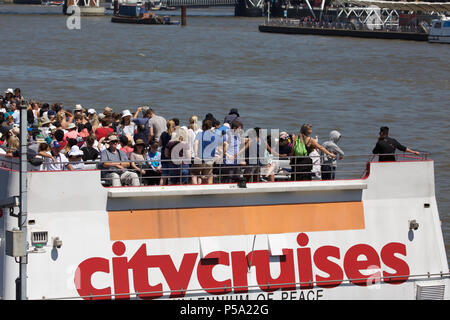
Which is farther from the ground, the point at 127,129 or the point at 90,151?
the point at 127,129

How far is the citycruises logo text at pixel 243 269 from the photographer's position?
1262 centimetres

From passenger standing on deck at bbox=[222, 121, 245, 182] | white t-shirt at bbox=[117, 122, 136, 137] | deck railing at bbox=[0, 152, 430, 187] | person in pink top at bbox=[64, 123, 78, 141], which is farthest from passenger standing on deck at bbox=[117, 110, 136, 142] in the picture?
passenger standing on deck at bbox=[222, 121, 245, 182]

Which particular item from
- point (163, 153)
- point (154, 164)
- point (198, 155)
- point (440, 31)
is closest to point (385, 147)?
point (198, 155)

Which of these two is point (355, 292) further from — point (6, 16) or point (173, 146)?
point (6, 16)

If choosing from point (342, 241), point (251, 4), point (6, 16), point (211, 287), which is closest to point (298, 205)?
point (342, 241)

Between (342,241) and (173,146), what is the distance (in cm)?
300

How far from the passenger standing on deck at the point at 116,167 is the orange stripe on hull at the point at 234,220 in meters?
0.54

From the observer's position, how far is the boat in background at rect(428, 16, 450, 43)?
98.2 m

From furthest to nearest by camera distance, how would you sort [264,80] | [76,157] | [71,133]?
[264,80] < [71,133] < [76,157]

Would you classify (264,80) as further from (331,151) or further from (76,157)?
(76,157)

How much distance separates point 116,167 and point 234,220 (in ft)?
6.33

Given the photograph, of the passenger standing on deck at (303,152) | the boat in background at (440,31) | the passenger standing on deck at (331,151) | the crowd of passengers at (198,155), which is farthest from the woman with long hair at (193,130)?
the boat in background at (440,31)

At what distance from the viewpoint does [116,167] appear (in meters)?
13.2
